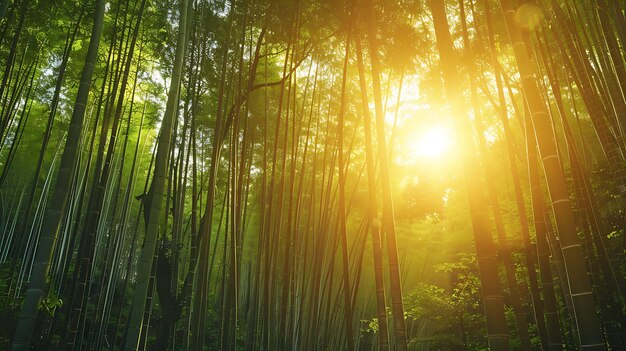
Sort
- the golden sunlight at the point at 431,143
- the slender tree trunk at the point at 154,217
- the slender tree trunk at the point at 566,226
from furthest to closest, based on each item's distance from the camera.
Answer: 1. the golden sunlight at the point at 431,143
2. the slender tree trunk at the point at 154,217
3. the slender tree trunk at the point at 566,226

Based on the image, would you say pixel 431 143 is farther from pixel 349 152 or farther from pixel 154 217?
pixel 154 217

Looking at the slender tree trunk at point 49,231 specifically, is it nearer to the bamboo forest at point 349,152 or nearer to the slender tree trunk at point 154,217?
the bamboo forest at point 349,152

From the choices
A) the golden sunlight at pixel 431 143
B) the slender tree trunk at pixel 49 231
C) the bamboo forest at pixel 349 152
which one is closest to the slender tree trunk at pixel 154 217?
Answer: the bamboo forest at pixel 349 152

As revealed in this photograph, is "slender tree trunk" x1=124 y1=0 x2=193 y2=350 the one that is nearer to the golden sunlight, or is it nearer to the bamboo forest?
the bamboo forest

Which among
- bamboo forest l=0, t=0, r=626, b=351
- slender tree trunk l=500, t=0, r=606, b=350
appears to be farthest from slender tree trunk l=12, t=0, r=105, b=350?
slender tree trunk l=500, t=0, r=606, b=350

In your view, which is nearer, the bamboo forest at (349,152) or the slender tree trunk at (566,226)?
the slender tree trunk at (566,226)

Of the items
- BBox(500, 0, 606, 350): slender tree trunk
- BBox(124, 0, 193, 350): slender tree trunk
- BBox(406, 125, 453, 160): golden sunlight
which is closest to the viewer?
BBox(500, 0, 606, 350): slender tree trunk

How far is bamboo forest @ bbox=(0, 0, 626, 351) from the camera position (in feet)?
7.74

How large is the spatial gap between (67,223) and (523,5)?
19.7 ft

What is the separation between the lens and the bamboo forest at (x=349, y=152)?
2.36 meters

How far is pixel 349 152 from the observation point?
16.4ft

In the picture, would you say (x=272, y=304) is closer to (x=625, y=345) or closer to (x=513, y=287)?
(x=513, y=287)

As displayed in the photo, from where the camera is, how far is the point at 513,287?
3.36 metres

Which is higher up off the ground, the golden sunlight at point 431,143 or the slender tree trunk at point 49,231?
the golden sunlight at point 431,143
